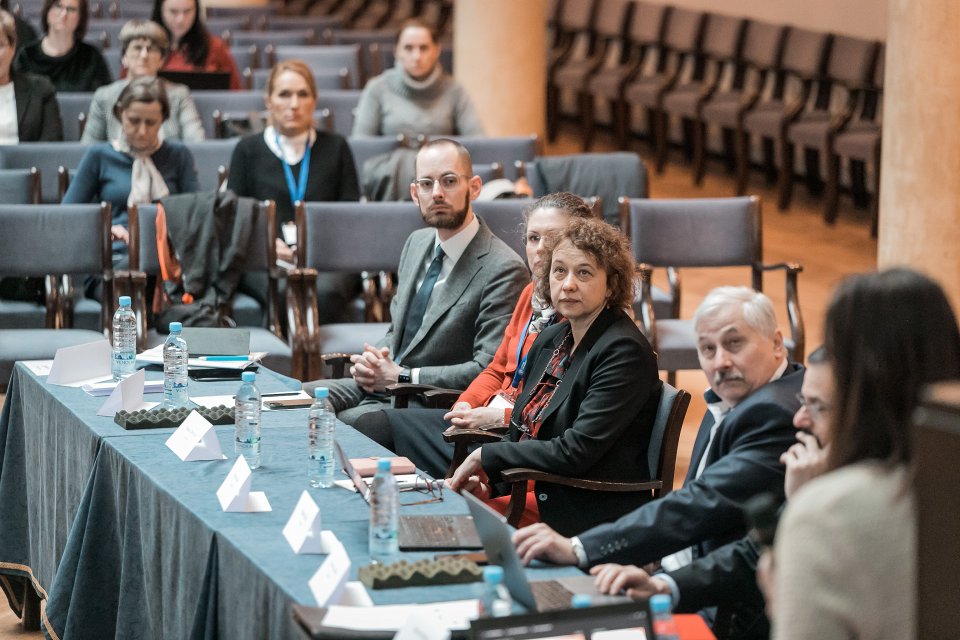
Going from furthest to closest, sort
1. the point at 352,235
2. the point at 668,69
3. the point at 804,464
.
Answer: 1. the point at 668,69
2. the point at 352,235
3. the point at 804,464

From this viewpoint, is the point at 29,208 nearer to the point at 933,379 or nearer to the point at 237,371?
the point at 237,371

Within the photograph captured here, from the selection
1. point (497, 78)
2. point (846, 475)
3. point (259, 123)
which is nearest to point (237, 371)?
point (846, 475)

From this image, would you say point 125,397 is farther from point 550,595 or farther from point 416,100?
point 416,100

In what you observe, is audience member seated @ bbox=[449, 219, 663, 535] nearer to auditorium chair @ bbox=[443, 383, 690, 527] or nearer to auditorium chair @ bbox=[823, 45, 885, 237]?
auditorium chair @ bbox=[443, 383, 690, 527]

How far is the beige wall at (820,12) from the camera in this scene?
10.5 metres

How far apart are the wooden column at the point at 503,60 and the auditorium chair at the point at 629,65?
2.57 metres

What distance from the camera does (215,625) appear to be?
2947 mm

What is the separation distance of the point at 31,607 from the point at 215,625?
4.86ft

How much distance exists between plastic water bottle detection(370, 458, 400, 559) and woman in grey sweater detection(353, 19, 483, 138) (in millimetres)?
5072

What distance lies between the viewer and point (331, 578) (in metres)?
2.55

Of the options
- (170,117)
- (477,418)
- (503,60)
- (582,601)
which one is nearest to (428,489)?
(477,418)

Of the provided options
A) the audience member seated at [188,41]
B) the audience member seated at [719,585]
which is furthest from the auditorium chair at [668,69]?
the audience member seated at [719,585]

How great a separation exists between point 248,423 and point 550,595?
1.19 meters

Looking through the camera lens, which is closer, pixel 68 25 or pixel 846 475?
pixel 846 475
